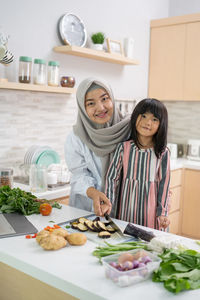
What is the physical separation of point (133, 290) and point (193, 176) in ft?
8.84

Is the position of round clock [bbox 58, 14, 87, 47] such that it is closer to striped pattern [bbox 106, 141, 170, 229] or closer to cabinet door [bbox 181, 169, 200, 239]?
striped pattern [bbox 106, 141, 170, 229]

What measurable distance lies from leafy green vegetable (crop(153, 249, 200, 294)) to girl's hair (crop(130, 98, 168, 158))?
0.77 m

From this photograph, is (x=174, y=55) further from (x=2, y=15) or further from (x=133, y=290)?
(x=133, y=290)

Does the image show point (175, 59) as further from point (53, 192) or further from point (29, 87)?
point (53, 192)

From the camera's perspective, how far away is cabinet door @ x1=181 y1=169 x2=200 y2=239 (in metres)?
3.57

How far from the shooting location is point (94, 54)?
316cm

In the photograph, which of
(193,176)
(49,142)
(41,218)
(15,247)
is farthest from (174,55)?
(15,247)

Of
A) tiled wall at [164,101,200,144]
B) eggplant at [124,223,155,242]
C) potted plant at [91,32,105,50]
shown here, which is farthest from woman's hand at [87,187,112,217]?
tiled wall at [164,101,200,144]

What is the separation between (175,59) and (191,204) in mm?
1639

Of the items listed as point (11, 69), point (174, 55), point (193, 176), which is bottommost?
point (193, 176)

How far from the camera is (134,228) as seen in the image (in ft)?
4.81


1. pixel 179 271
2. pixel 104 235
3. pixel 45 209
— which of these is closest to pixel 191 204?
pixel 45 209

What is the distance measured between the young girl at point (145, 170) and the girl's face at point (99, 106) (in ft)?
0.58

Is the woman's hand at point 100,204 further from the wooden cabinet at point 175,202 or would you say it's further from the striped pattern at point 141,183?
the wooden cabinet at point 175,202
